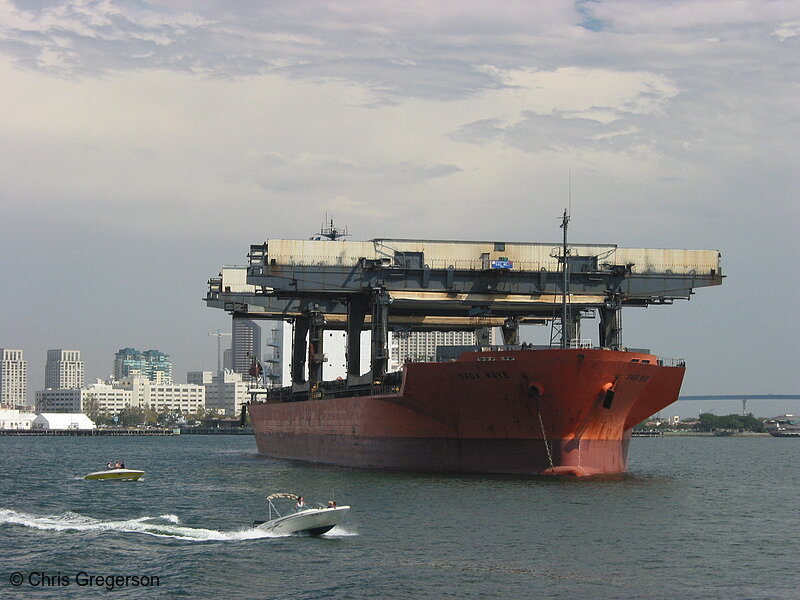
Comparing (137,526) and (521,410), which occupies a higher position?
(521,410)

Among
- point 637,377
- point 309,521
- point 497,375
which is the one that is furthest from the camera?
point 637,377

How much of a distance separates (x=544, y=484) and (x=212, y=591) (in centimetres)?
2477

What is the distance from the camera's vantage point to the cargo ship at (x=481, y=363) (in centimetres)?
5422

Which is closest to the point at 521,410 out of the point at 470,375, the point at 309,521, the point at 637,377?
the point at 470,375

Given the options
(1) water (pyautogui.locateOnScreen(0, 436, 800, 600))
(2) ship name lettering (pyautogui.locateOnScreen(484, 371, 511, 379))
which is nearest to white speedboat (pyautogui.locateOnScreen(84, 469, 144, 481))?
(1) water (pyautogui.locateOnScreen(0, 436, 800, 600))

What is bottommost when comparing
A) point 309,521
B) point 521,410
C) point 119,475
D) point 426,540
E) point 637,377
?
point 426,540

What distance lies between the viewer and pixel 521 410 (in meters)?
54.4

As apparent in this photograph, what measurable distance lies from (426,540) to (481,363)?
18698mm

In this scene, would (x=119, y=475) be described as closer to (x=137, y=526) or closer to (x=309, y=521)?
(x=137, y=526)

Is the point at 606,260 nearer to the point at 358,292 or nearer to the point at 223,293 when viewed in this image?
the point at 358,292

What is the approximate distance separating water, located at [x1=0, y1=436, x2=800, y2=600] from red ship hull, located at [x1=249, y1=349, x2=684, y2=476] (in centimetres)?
197

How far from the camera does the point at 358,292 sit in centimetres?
6588

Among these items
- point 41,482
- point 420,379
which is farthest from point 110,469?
point 420,379

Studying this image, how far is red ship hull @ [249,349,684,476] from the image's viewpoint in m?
53.4
